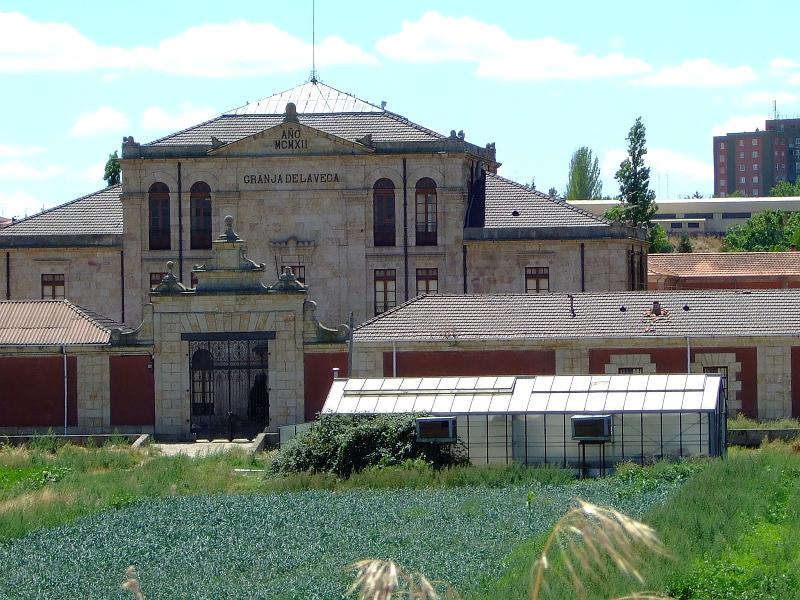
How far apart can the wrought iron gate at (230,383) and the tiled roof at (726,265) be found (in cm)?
3849

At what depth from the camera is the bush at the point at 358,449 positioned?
3316 cm

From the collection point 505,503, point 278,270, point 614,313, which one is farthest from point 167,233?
point 505,503

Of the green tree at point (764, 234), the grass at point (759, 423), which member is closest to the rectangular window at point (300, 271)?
the grass at point (759, 423)

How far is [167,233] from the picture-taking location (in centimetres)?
5412

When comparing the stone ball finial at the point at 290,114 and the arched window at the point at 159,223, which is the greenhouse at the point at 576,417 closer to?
the stone ball finial at the point at 290,114

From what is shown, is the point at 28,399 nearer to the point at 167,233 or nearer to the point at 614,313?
the point at 167,233

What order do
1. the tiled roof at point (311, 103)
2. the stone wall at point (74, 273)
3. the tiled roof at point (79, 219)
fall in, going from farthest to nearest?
1. the tiled roof at point (311, 103)
2. the tiled roof at point (79, 219)
3. the stone wall at point (74, 273)

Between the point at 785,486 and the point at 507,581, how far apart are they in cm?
1106

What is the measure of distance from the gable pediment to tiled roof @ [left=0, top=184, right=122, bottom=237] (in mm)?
5827

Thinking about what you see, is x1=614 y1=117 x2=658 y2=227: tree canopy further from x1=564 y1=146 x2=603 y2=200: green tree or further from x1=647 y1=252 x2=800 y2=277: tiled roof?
x1=564 y1=146 x2=603 y2=200: green tree

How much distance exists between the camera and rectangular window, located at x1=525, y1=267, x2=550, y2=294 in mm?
53219

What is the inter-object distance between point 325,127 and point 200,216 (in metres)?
5.61

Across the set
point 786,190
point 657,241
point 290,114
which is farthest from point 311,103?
point 786,190

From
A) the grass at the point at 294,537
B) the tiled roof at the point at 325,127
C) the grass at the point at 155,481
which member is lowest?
the grass at the point at 155,481
